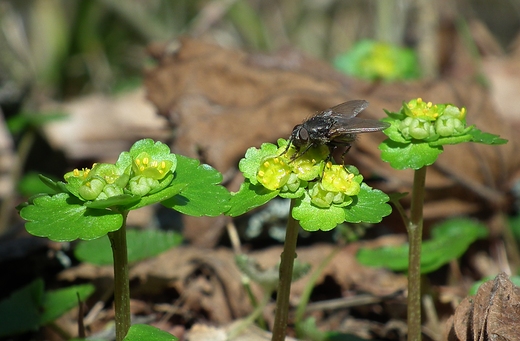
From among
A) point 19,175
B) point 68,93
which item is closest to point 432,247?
point 19,175

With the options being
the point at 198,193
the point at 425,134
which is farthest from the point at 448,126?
the point at 198,193

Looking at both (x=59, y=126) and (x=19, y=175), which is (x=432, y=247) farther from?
(x=59, y=126)

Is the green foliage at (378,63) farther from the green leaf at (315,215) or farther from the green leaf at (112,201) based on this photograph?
the green leaf at (112,201)

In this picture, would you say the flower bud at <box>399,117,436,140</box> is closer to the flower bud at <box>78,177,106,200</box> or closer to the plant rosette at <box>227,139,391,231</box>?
the plant rosette at <box>227,139,391,231</box>

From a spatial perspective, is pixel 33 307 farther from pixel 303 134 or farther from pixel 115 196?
pixel 303 134

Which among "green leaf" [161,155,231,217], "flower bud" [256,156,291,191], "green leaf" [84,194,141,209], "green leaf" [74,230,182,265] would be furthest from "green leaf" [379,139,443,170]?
"green leaf" [74,230,182,265]

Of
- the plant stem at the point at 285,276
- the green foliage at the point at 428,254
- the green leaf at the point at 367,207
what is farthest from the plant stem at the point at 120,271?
the green foliage at the point at 428,254
